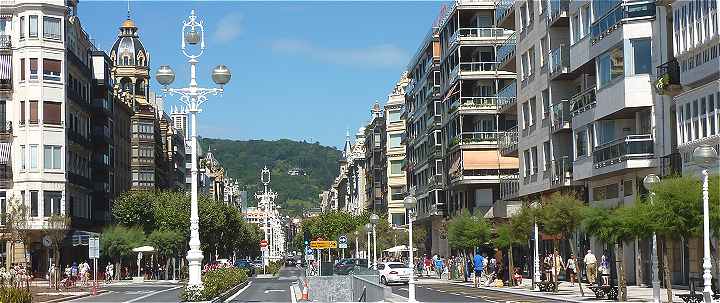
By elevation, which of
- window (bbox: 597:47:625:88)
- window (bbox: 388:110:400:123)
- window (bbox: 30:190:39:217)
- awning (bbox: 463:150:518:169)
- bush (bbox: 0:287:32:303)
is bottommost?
bush (bbox: 0:287:32:303)

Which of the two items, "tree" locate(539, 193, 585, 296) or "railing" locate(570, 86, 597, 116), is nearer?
"tree" locate(539, 193, 585, 296)

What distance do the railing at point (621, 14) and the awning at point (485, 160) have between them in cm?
3228

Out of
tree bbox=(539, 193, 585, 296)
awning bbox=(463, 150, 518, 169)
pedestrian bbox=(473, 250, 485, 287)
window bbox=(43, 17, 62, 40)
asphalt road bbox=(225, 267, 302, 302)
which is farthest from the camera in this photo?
awning bbox=(463, 150, 518, 169)

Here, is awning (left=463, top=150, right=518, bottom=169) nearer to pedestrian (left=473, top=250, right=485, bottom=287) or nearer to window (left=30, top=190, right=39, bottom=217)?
pedestrian (left=473, top=250, right=485, bottom=287)

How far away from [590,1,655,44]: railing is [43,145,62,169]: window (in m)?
44.2

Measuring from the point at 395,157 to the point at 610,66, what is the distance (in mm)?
86469

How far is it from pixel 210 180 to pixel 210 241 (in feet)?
314

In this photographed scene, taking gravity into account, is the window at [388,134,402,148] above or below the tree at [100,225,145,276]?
above

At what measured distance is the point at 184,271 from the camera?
9250 cm

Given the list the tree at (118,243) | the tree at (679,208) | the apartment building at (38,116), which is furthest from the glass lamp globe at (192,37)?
the tree at (118,243)

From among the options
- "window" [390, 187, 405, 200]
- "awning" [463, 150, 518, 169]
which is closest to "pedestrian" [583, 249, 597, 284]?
"awning" [463, 150, 518, 169]

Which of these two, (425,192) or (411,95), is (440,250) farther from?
(411,95)

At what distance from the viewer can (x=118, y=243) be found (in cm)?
8438

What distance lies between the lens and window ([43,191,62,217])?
81688 millimetres
